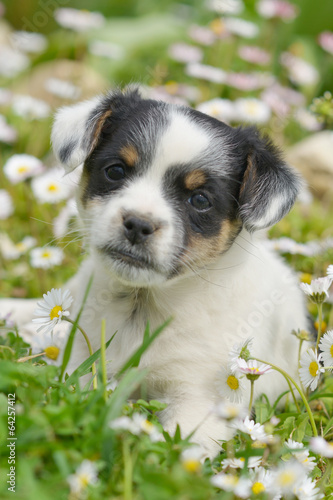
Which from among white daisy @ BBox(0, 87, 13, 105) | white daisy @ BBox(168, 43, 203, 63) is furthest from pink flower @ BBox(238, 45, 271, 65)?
white daisy @ BBox(0, 87, 13, 105)

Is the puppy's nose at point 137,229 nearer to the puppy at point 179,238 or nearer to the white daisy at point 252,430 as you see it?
the puppy at point 179,238

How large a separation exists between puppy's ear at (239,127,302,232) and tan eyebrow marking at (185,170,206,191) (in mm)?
228

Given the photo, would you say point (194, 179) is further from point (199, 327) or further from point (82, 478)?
point (82, 478)

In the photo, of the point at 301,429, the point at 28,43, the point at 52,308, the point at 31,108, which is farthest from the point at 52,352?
the point at 28,43

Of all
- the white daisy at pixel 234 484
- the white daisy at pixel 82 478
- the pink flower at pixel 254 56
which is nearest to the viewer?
the white daisy at pixel 82 478

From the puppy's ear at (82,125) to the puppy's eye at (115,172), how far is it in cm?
14

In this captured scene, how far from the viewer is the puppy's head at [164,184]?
8.64 ft

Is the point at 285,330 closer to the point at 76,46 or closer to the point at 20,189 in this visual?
the point at 20,189

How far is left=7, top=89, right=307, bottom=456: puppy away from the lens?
2.67 m

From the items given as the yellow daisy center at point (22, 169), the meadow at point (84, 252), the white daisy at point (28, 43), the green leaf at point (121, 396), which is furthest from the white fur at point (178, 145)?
the white daisy at point (28, 43)

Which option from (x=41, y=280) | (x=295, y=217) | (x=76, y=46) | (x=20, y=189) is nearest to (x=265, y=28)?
(x=76, y=46)

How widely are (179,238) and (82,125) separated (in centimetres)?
79

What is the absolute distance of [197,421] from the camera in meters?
2.64

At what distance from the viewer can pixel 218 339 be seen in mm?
2898
